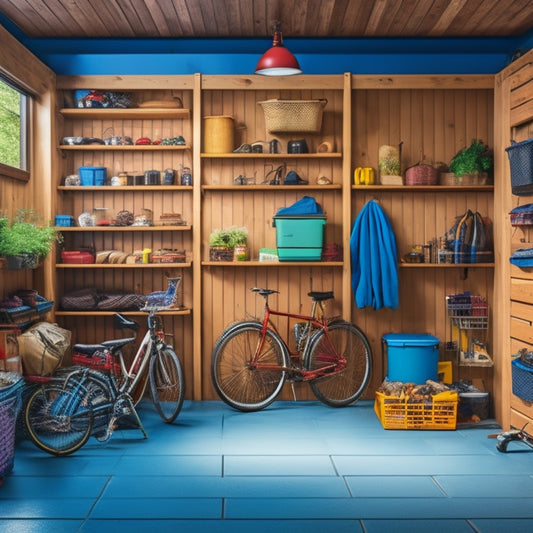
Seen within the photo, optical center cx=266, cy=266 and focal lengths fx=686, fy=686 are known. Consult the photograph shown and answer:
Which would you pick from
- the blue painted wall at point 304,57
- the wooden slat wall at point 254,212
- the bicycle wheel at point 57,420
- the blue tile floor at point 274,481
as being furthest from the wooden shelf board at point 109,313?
the blue painted wall at point 304,57

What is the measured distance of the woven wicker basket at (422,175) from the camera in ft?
19.6

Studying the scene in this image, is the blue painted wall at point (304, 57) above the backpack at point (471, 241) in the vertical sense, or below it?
above

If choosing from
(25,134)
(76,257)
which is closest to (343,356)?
(76,257)

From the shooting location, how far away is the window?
5.33m

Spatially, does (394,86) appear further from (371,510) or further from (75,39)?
(371,510)

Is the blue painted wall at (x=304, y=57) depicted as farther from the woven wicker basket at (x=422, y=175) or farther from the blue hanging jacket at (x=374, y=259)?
the blue hanging jacket at (x=374, y=259)

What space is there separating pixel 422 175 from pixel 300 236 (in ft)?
3.90

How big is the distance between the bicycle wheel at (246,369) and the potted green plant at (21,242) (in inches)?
64.8

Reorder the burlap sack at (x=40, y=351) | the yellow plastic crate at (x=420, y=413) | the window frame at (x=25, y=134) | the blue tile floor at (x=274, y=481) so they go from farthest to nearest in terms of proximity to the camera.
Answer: the window frame at (x=25, y=134) → the yellow plastic crate at (x=420, y=413) → the burlap sack at (x=40, y=351) → the blue tile floor at (x=274, y=481)

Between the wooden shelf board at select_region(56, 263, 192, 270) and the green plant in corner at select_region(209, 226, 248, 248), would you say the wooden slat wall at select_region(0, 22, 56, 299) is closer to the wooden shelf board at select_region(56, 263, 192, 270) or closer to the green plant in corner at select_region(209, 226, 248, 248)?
the wooden shelf board at select_region(56, 263, 192, 270)

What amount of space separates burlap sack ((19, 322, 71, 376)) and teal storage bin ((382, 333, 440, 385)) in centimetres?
268

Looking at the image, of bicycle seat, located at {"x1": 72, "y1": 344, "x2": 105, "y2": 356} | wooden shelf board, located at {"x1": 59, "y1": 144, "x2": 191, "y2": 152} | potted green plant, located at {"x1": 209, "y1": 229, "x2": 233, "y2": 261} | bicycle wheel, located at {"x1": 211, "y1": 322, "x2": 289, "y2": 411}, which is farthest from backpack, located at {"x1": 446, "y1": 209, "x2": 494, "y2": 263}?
bicycle seat, located at {"x1": 72, "y1": 344, "x2": 105, "y2": 356}

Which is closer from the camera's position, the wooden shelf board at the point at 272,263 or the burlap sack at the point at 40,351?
the burlap sack at the point at 40,351

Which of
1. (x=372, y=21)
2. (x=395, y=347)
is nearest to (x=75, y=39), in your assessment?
→ (x=372, y=21)
